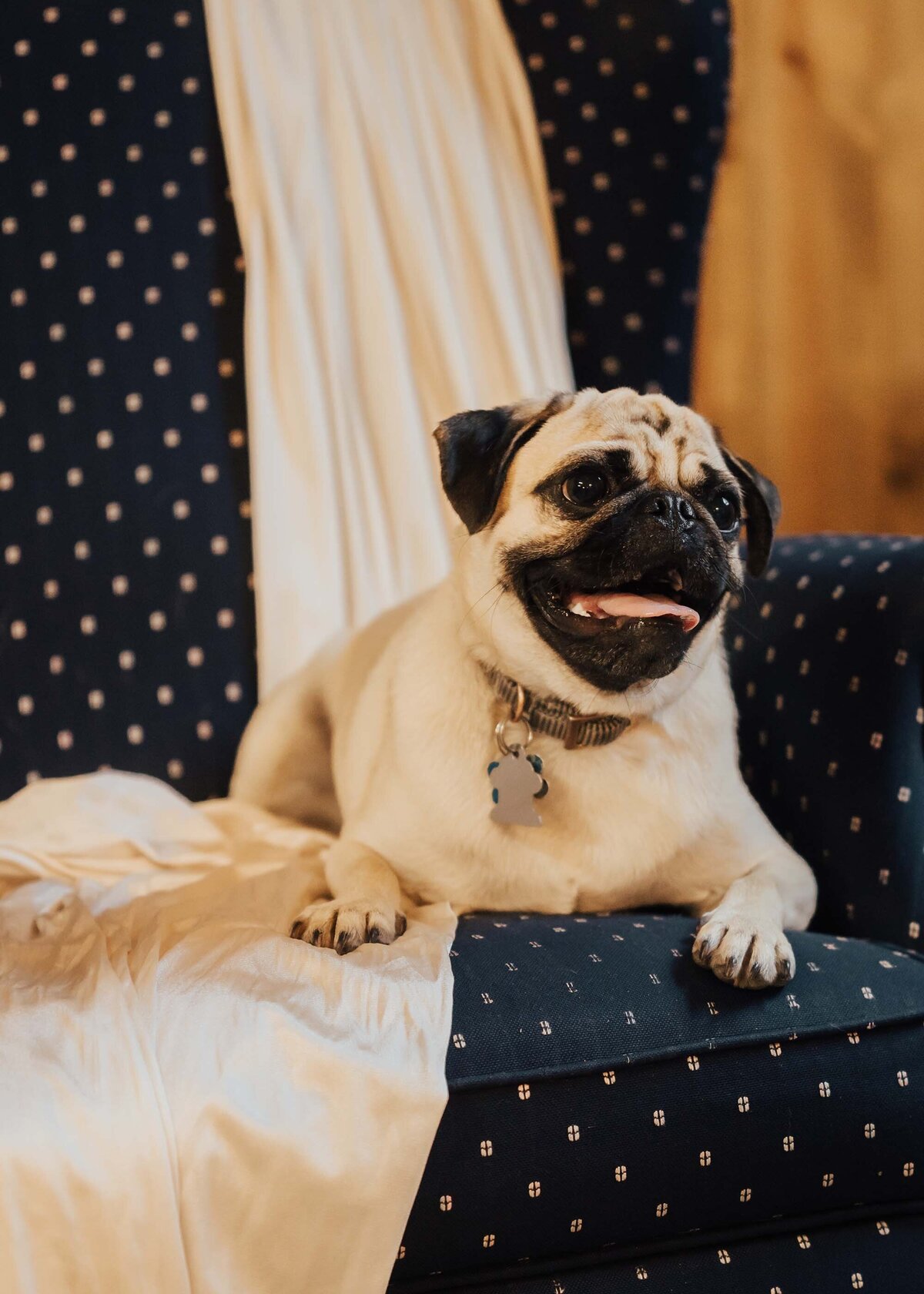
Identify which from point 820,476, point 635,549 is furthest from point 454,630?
point 820,476

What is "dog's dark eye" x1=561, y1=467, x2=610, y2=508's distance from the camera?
1447mm

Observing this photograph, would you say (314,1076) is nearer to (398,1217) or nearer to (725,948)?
(398,1217)

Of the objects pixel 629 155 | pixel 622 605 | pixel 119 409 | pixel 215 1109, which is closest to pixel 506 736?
pixel 622 605

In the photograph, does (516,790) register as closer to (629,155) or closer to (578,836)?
(578,836)

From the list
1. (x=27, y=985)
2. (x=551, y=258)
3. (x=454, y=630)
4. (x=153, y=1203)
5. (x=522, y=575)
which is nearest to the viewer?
(x=153, y=1203)

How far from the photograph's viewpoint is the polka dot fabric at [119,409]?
217cm

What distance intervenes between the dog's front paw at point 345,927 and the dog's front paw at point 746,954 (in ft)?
1.25

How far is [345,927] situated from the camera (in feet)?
4.29

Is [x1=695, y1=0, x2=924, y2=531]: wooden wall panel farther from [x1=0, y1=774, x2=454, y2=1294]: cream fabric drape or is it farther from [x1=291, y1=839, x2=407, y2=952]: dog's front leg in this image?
[x1=0, y1=774, x2=454, y2=1294]: cream fabric drape

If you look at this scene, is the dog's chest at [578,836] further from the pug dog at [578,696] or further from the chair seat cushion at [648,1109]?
the chair seat cushion at [648,1109]

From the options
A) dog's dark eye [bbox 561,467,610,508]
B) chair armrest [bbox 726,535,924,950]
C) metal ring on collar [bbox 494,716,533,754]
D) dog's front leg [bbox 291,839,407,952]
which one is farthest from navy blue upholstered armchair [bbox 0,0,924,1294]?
dog's dark eye [bbox 561,467,610,508]

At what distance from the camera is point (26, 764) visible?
2.14 meters

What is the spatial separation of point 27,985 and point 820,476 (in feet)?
7.47

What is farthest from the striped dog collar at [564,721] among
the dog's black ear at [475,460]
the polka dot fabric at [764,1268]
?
the polka dot fabric at [764,1268]
